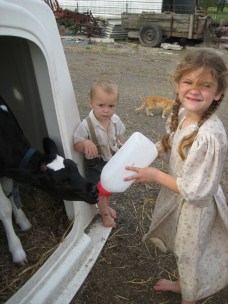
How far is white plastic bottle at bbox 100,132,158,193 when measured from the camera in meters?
2.05

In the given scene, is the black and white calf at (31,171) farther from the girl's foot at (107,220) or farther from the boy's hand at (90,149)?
the girl's foot at (107,220)

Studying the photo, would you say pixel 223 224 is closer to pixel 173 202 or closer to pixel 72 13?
pixel 173 202

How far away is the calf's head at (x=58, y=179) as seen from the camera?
212cm

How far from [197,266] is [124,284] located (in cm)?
58

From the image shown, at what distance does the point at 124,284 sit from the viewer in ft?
7.79

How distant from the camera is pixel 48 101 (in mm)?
2352

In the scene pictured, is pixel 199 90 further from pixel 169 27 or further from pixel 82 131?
pixel 169 27

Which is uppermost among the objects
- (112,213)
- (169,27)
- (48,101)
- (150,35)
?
(48,101)

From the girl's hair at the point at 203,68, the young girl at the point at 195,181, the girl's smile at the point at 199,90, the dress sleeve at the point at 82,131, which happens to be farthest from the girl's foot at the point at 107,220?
the girl's smile at the point at 199,90

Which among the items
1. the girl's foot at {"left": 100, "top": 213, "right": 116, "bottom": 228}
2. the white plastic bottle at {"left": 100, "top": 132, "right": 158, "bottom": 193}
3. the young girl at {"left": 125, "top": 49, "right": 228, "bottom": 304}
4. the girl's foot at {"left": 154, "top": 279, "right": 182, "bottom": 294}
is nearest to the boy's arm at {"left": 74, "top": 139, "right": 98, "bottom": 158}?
the white plastic bottle at {"left": 100, "top": 132, "right": 158, "bottom": 193}

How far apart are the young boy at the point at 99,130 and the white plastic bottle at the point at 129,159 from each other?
1.00 ft

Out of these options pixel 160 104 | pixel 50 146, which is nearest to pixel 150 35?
pixel 160 104

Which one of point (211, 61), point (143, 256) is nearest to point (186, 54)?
point (211, 61)

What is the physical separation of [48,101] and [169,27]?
1066cm
